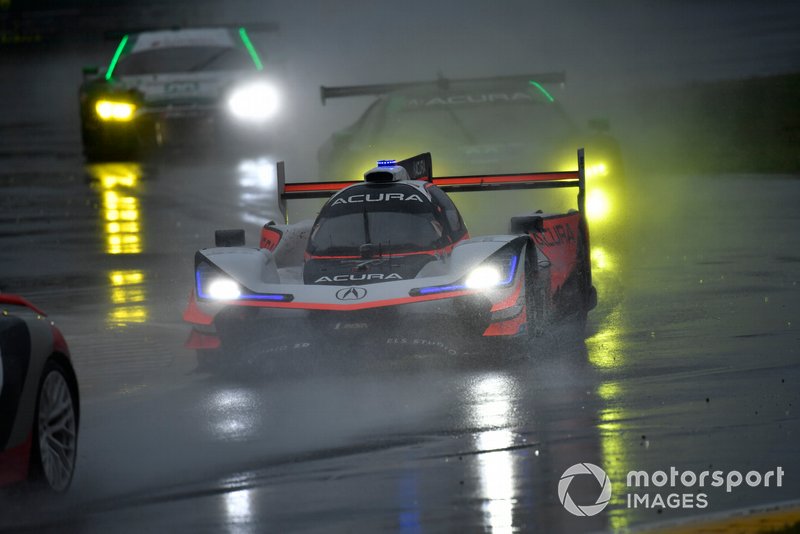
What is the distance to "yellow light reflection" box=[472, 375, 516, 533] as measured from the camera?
6.23 m

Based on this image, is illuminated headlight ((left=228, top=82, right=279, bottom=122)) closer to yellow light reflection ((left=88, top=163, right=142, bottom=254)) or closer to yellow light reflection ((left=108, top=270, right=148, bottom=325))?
yellow light reflection ((left=88, top=163, right=142, bottom=254))

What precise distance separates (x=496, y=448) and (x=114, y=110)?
1620 centimetres

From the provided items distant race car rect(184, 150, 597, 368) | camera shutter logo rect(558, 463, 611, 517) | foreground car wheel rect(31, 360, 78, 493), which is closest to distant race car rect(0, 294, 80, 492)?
foreground car wheel rect(31, 360, 78, 493)

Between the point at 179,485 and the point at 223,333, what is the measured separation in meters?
2.64

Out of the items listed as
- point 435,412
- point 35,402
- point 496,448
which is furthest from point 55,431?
point 435,412

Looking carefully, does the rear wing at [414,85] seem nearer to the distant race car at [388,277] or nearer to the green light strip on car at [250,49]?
the distant race car at [388,277]

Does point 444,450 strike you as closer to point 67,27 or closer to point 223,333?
point 223,333

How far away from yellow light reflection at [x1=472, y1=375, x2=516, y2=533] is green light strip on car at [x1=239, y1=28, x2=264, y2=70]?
1492 cm

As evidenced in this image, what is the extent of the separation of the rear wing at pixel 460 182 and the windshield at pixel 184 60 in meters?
11.6

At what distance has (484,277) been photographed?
31.3 ft

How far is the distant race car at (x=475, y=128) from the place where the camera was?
16453 millimetres

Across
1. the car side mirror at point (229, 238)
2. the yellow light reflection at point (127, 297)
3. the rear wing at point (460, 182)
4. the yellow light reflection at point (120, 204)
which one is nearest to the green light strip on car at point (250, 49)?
the yellow light reflection at point (120, 204)

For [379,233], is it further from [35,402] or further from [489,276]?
[35,402]

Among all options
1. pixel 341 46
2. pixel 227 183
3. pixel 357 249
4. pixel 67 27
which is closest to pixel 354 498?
pixel 357 249
